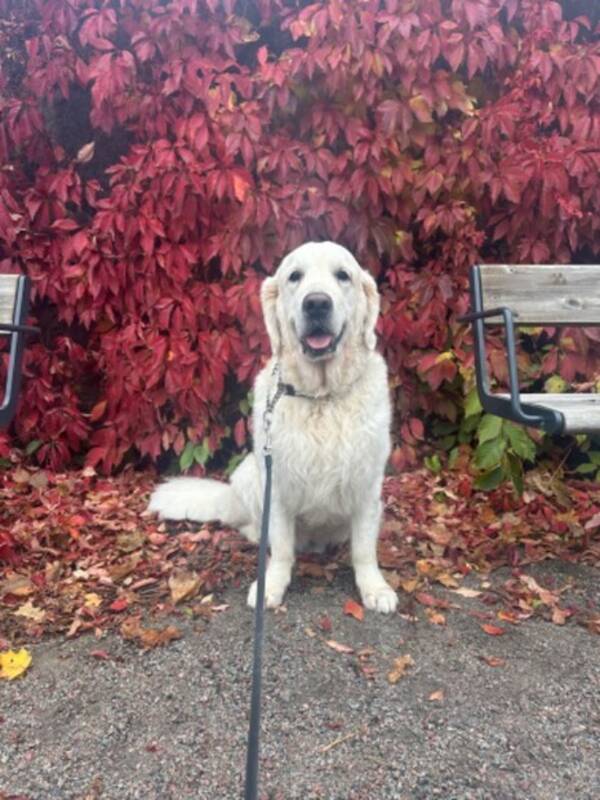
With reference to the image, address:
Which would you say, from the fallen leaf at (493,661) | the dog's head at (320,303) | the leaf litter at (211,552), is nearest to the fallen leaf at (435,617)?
the leaf litter at (211,552)

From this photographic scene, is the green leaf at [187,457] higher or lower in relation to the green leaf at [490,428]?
lower

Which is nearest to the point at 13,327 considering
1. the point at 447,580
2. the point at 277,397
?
A: the point at 277,397

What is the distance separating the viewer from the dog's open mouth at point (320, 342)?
2494 mm

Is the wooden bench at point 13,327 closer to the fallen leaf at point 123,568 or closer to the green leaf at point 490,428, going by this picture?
the fallen leaf at point 123,568

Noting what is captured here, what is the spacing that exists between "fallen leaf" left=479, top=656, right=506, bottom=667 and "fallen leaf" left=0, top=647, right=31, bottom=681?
1.51m

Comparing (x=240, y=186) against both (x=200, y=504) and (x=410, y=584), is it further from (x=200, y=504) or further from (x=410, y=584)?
(x=410, y=584)

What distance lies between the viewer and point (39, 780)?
1744 mm

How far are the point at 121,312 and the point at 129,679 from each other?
7.25 ft

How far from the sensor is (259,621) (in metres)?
1.70

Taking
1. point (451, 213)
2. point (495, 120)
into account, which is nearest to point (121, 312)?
point (451, 213)

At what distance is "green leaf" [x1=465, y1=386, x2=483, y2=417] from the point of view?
361 cm

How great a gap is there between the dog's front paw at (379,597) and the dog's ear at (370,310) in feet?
3.01

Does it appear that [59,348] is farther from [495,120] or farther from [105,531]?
[495,120]

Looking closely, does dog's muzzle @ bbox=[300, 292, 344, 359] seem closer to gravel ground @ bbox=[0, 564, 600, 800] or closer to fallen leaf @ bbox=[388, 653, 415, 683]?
gravel ground @ bbox=[0, 564, 600, 800]
